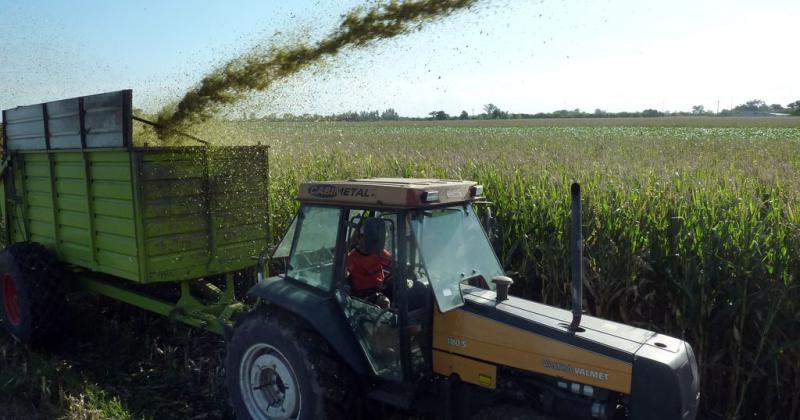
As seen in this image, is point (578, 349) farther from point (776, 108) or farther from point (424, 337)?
point (776, 108)

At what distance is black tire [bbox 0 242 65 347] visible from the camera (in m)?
6.04

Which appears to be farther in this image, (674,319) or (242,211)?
(242,211)

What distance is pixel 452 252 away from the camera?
12.8ft

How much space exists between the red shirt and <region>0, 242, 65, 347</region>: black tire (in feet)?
12.0

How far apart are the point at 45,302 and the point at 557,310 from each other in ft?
16.0

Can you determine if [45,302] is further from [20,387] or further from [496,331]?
[496,331]

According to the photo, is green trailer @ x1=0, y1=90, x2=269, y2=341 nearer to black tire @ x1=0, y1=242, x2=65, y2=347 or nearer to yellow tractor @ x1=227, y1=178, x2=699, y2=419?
black tire @ x1=0, y1=242, x2=65, y2=347

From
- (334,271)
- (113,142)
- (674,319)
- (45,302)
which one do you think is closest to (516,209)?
(674,319)

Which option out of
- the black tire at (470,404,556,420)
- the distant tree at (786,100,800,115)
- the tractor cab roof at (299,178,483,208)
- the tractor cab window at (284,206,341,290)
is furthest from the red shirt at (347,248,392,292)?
the distant tree at (786,100,800,115)

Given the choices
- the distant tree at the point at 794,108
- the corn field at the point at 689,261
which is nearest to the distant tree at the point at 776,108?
the distant tree at the point at 794,108

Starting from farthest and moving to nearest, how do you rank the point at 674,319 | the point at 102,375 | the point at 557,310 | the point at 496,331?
the point at 102,375
the point at 674,319
the point at 557,310
the point at 496,331

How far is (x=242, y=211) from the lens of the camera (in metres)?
6.05

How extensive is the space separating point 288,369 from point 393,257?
110 cm

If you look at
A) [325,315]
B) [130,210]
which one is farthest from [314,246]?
[130,210]
